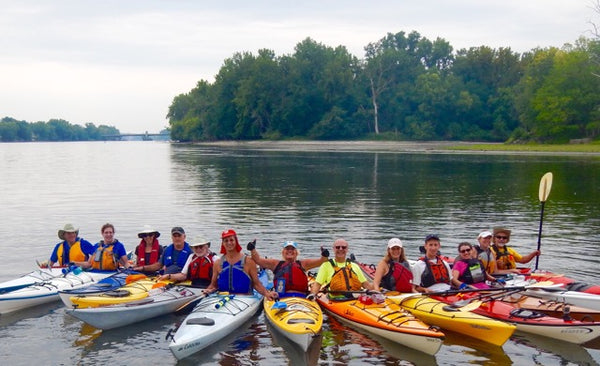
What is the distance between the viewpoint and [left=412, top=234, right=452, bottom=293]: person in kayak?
40.5 ft

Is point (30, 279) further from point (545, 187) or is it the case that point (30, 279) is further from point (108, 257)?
point (545, 187)

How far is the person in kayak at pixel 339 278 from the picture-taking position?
12.2 meters

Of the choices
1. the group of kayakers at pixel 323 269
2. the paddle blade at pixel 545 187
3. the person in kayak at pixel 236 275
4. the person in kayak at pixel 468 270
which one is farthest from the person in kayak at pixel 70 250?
the paddle blade at pixel 545 187

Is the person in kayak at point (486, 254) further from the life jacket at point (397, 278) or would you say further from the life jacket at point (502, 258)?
the life jacket at point (397, 278)

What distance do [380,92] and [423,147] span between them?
20640mm

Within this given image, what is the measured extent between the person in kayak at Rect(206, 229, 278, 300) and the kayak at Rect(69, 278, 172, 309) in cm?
140

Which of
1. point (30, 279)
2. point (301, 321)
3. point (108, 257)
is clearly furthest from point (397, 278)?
point (30, 279)

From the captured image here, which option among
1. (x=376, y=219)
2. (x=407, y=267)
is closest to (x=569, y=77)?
(x=376, y=219)

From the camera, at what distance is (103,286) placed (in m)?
12.5

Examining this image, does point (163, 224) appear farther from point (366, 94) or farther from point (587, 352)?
point (366, 94)

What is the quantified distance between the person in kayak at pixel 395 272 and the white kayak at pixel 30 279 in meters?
7.61

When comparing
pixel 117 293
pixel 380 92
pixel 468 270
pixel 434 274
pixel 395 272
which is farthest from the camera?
pixel 380 92

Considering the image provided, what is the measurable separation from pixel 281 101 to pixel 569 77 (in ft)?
179

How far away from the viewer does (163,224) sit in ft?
81.2
